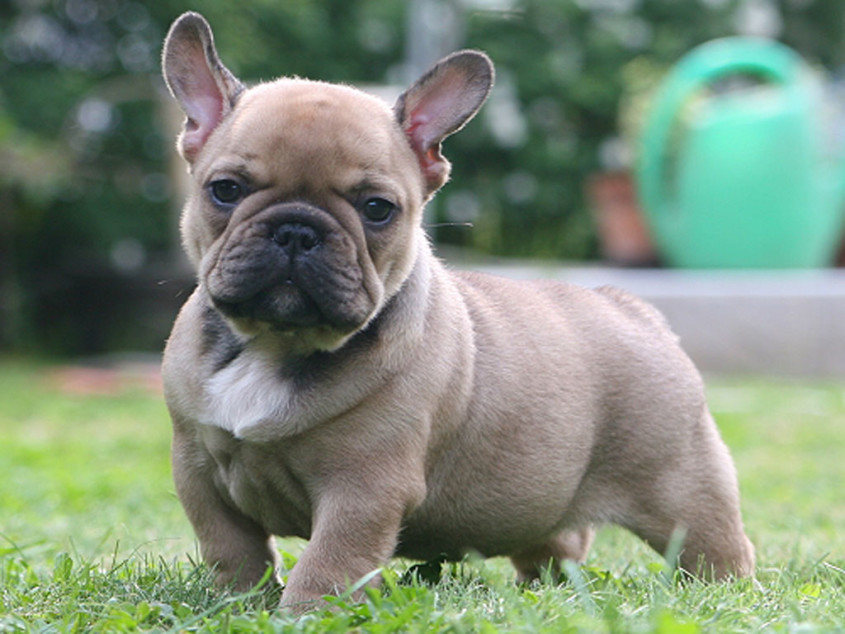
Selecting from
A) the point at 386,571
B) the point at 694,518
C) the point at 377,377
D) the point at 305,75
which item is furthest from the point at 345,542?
the point at 305,75

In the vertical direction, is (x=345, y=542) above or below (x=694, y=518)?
above

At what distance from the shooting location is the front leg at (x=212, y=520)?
11.4 ft

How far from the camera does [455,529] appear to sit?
12.0 feet

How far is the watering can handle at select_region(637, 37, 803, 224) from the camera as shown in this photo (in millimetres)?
13148

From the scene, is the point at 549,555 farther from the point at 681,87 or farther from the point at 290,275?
the point at 681,87

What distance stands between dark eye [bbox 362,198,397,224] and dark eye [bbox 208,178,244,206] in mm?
348

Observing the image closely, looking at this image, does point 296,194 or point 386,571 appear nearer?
point 386,571

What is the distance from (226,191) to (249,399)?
0.58 m

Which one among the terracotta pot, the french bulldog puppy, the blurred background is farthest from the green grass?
the terracotta pot

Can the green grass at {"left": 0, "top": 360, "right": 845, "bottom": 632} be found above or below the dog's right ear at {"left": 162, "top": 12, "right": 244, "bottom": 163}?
below

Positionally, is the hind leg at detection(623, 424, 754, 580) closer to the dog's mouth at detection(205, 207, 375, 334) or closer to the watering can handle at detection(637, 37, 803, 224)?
the dog's mouth at detection(205, 207, 375, 334)

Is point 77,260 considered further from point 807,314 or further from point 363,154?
point 363,154

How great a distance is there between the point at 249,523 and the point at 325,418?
1.75 ft

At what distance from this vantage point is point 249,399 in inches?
129
